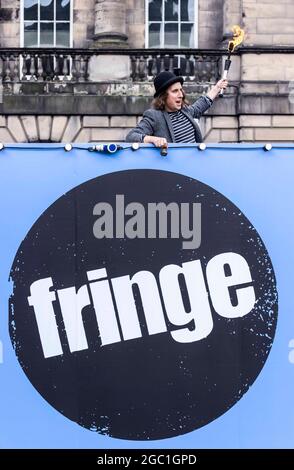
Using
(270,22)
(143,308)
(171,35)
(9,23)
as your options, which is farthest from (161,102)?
(9,23)

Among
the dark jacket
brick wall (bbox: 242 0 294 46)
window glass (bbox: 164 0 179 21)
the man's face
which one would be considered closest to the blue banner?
the dark jacket

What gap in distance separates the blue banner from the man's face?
3.80 feet

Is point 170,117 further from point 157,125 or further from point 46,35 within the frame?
point 46,35

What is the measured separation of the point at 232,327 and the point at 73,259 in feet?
2.81

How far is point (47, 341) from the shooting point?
724cm

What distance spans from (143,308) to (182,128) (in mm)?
1480

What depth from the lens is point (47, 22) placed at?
87.8 feet

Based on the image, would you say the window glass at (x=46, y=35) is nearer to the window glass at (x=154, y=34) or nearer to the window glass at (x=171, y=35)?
the window glass at (x=154, y=34)

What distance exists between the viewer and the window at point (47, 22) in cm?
2659

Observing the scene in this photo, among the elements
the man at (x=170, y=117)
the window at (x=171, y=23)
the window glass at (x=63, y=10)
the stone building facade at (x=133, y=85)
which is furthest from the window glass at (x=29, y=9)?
the man at (x=170, y=117)

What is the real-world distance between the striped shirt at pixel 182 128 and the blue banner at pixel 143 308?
38.4 inches

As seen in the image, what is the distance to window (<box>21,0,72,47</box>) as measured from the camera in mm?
26594

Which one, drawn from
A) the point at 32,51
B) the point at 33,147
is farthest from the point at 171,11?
the point at 33,147
